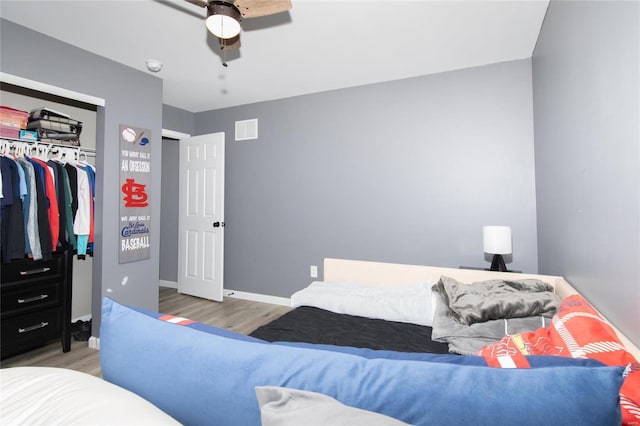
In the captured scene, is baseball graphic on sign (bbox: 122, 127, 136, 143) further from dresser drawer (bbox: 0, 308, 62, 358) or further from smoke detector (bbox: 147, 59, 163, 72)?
dresser drawer (bbox: 0, 308, 62, 358)

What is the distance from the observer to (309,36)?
2461 millimetres

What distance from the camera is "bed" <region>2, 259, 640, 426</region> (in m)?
0.54

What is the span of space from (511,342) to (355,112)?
9.50 ft

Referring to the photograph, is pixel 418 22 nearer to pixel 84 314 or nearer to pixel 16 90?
pixel 16 90

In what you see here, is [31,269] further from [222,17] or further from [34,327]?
[222,17]

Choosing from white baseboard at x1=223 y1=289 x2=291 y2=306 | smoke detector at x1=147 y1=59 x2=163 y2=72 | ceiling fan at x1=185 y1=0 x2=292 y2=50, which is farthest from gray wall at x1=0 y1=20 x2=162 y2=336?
ceiling fan at x1=185 y1=0 x2=292 y2=50

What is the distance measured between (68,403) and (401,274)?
193 centimetres

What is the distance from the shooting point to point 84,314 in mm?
3436

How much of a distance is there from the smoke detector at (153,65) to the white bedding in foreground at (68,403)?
2.89 m

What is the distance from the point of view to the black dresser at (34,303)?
231cm

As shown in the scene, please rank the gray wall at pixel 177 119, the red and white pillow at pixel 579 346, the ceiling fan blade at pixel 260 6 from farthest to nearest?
the gray wall at pixel 177 119
the ceiling fan blade at pixel 260 6
the red and white pillow at pixel 579 346

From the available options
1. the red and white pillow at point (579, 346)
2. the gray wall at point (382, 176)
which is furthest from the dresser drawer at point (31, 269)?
the red and white pillow at point (579, 346)

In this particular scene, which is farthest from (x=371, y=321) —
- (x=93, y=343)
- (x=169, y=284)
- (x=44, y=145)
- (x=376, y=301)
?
(x=169, y=284)

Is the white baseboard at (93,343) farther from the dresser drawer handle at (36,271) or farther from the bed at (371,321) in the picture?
the bed at (371,321)
